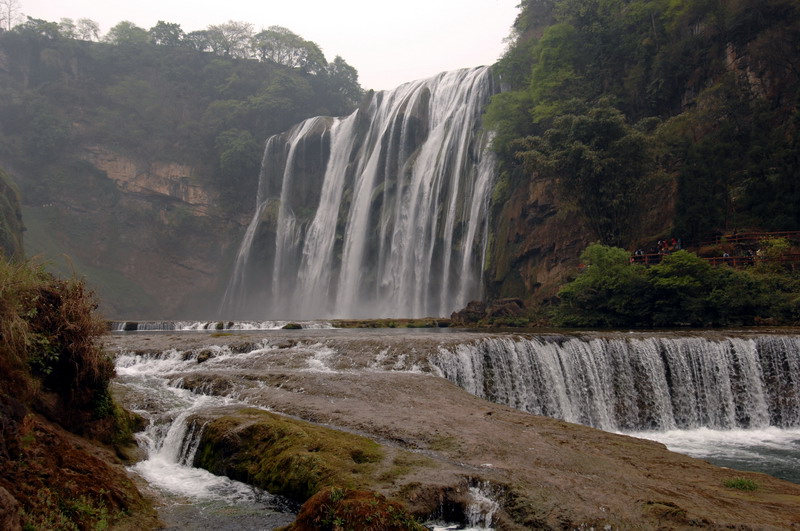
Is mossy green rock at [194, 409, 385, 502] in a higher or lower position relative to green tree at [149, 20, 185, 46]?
lower

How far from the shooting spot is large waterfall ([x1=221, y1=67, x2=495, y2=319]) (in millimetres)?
37719

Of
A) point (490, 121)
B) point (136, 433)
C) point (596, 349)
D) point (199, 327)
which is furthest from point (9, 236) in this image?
point (596, 349)

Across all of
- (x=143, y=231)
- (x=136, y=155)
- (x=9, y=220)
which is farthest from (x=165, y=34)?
(x=9, y=220)

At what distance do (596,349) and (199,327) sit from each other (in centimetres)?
2252

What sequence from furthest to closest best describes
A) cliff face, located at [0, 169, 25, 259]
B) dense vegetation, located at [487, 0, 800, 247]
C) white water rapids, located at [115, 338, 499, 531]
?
cliff face, located at [0, 169, 25, 259] < dense vegetation, located at [487, 0, 800, 247] < white water rapids, located at [115, 338, 499, 531]

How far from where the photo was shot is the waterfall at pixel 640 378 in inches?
582

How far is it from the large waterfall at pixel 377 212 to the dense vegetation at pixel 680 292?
1182 cm

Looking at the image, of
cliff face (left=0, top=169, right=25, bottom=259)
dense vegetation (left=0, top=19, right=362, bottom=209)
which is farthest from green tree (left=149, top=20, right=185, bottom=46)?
cliff face (left=0, top=169, right=25, bottom=259)

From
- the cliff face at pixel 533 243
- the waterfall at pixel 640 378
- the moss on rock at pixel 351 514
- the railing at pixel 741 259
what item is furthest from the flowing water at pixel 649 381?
the cliff face at pixel 533 243

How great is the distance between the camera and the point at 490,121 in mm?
35562

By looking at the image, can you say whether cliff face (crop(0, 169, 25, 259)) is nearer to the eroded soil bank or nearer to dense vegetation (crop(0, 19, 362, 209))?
dense vegetation (crop(0, 19, 362, 209))

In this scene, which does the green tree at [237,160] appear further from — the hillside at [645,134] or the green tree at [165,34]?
the hillside at [645,134]

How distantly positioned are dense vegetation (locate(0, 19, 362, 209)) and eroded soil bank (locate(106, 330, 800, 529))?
52.4 m

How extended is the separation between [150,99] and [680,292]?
60813 millimetres
